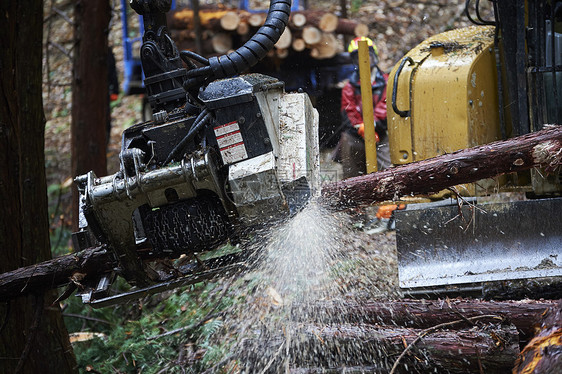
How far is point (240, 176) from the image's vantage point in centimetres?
288

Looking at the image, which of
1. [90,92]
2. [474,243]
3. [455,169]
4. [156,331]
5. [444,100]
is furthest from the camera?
[90,92]

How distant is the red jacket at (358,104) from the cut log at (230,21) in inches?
112

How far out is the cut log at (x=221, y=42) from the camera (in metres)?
9.27

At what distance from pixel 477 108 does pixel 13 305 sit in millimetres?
3350

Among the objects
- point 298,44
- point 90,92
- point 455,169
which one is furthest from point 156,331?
point 298,44

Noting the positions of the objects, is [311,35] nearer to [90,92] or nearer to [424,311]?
[90,92]

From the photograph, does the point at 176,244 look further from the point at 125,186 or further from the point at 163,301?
the point at 163,301

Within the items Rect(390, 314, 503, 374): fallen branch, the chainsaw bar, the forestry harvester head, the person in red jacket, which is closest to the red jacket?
the person in red jacket

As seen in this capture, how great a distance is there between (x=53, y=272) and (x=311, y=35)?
Result: 6750 millimetres

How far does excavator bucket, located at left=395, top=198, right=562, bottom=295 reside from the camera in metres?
Answer: 3.65

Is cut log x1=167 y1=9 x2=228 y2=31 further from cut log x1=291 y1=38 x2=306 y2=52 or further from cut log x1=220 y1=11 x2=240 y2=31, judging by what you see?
cut log x1=291 y1=38 x2=306 y2=52

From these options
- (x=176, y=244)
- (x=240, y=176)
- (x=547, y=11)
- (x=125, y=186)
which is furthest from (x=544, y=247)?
(x=125, y=186)

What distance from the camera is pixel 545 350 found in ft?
7.77

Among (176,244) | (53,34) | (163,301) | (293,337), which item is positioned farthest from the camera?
(53,34)
